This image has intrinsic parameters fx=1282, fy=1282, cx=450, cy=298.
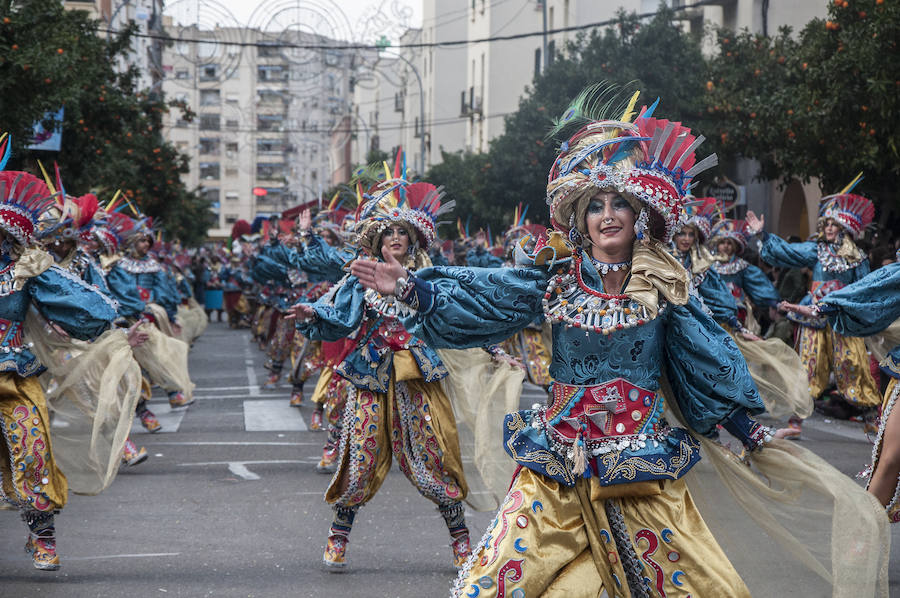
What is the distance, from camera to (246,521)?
327 inches

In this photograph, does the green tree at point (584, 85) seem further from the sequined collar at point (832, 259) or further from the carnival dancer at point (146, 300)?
Result: the sequined collar at point (832, 259)

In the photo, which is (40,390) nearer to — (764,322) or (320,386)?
(320,386)

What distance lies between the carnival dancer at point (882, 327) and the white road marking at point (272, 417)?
7299 mm

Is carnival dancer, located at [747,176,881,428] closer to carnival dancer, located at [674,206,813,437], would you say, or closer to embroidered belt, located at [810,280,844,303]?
embroidered belt, located at [810,280,844,303]

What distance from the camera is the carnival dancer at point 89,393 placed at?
7273mm

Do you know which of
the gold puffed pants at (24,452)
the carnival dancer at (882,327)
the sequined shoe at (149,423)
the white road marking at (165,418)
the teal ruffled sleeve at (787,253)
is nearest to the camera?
the carnival dancer at (882,327)

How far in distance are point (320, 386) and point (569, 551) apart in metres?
7.19

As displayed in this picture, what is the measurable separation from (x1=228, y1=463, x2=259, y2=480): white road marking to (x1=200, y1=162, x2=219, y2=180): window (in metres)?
81.5

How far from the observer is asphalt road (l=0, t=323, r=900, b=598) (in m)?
6.60

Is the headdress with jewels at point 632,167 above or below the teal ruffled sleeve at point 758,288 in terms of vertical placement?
above

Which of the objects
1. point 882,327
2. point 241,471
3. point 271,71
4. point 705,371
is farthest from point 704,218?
point 271,71

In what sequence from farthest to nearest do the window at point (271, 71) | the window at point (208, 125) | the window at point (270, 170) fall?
1. the window at point (270, 170)
2. the window at point (208, 125)
3. the window at point (271, 71)

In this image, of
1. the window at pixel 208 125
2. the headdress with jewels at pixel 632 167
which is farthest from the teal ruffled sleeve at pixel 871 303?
the window at pixel 208 125

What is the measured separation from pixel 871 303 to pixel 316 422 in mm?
7369
